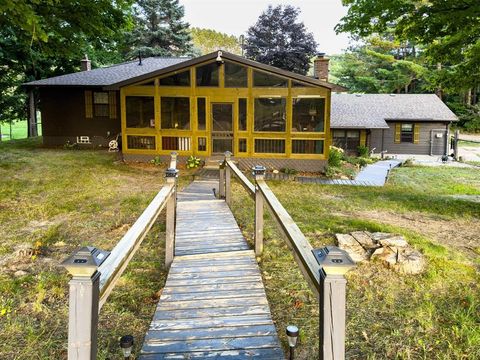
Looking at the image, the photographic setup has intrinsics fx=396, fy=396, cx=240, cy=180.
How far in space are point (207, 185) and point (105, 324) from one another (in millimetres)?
7060

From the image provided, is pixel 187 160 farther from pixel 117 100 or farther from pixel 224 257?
pixel 224 257

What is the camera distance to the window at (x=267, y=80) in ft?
44.9

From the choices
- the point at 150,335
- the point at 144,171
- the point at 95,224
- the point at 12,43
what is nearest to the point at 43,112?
the point at 12,43

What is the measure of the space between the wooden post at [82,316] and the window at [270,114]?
12352 millimetres

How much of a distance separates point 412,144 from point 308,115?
15.1 meters

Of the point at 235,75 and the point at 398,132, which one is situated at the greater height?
the point at 235,75

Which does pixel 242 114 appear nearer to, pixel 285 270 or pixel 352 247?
pixel 352 247

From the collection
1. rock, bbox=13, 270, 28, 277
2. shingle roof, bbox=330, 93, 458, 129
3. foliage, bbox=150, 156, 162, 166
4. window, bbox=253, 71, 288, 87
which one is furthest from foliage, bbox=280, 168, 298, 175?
shingle roof, bbox=330, 93, 458, 129

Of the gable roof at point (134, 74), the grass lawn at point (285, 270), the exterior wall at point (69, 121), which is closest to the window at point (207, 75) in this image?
the gable roof at point (134, 74)

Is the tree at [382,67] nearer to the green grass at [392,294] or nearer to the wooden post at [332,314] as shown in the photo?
the green grass at [392,294]

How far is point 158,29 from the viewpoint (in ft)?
115

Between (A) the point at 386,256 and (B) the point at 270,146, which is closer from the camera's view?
(A) the point at 386,256

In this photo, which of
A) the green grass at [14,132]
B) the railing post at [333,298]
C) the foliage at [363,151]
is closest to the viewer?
the railing post at [333,298]

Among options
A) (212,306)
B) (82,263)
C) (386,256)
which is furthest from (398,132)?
(82,263)
